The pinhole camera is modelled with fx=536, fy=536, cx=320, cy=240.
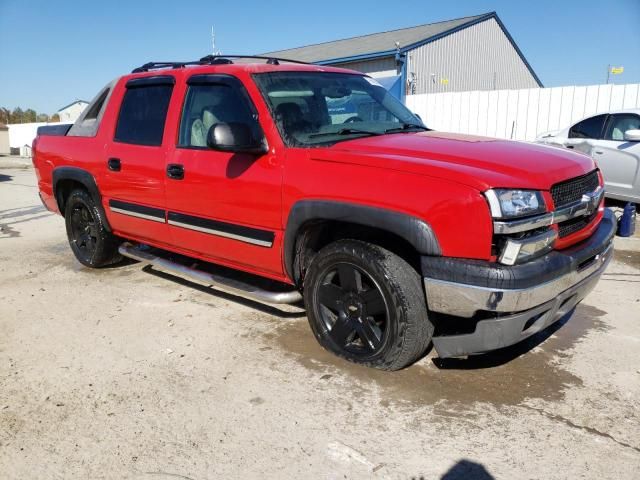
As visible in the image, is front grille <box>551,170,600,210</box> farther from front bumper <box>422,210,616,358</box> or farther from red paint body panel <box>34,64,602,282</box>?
front bumper <box>422,210,616,358</box>

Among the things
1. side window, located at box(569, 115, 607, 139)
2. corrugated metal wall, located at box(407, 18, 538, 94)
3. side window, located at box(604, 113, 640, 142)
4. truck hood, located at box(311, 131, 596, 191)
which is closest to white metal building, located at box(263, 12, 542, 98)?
corrugated metal wall, located at box(407, 18, 538, 94)

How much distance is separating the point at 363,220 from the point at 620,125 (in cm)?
697

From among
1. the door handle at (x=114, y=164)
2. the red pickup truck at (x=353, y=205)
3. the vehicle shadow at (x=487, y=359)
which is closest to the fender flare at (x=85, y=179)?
the red pickup truck at (x=353, y=205)

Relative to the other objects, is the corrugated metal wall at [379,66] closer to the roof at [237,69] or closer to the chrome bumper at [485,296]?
the roof at [237,69]

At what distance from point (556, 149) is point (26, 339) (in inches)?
153

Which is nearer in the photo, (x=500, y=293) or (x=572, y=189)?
(x=500, y=293)

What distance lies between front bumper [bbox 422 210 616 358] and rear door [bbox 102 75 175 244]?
2.40 metres

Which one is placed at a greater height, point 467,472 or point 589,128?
point 589,128

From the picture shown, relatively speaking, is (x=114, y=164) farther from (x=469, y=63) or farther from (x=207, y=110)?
(x=469, y=63)

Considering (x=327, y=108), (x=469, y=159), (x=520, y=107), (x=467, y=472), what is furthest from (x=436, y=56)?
(x=467, y=472)

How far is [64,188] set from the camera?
556 centimetres

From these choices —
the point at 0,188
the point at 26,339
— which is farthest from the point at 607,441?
the point at 0,188

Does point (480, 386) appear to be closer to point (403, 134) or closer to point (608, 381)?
point (608, 381)

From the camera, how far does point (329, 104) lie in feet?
12.4
